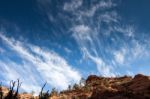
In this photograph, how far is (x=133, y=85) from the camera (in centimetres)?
4012

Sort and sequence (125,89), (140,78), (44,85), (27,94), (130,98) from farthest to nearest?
(27,94) < (140,78) < (125,89) < (130,98) < (44,85)

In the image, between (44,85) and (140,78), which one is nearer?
(44,85)

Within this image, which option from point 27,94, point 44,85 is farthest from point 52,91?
point 44,85

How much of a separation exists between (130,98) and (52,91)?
1591 centimetres

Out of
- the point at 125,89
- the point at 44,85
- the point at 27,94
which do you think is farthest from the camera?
the point at 27,94

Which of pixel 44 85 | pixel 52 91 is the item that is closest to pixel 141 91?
pixel 52 91

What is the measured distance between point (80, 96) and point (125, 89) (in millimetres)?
7172

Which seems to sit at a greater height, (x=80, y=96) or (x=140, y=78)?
(x=140, y=78)

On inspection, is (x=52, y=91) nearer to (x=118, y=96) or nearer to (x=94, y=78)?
(x=118, y=96)

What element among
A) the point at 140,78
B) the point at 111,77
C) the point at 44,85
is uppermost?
the point at 111,77

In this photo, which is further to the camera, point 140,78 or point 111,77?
point 111,77

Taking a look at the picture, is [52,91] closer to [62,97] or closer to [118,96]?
[62,97]

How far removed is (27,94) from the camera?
4434cm

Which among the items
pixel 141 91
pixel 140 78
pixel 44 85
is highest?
pixel 140 78
